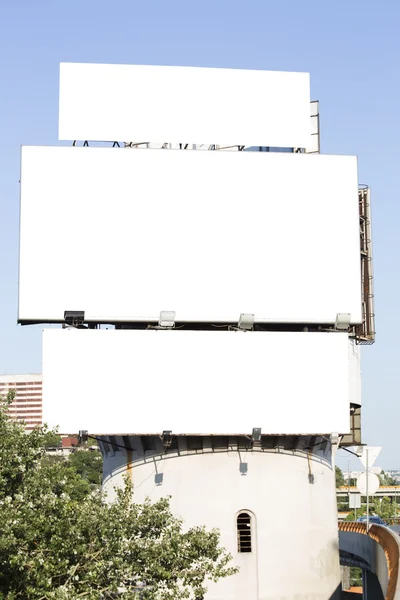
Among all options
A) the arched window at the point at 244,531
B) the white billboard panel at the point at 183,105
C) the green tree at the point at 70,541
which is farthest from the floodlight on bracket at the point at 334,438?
the white billboard panel at the point at 183,105

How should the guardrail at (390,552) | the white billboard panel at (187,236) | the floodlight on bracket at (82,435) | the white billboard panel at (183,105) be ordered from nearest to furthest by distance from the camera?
the guardrail at (390,552) → the floodlight on bracket at (82,435) → the white billboard panel at (187,236) → the white billboard panel at (183,105)

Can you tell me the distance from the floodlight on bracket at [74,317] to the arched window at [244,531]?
986 centimetres

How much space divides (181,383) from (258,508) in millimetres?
5744

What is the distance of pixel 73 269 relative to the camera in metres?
43.3

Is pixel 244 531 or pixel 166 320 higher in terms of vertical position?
pixel 166 320

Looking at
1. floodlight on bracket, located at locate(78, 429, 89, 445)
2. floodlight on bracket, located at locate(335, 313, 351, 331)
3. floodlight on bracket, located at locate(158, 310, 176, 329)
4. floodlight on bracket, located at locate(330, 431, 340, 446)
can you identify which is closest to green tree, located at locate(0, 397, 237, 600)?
floodlight on bracket, located at locate(78, 429, 89, 445)

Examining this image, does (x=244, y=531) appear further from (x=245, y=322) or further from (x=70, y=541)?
(x=70, y=541)

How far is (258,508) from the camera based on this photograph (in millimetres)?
43000

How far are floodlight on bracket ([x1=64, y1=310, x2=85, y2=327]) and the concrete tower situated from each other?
0.20 m

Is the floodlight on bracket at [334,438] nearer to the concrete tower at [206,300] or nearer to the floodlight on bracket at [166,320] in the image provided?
the concrete tower at [206,300]

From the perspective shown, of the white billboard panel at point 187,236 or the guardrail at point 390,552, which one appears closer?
the guardrail at point 390,552

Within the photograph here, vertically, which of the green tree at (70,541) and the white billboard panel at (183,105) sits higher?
the white billboard panel at (183,105)

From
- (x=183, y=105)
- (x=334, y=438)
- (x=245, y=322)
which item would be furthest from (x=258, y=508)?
(x=183, y=105)

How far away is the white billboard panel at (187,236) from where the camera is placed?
43.4 meters
